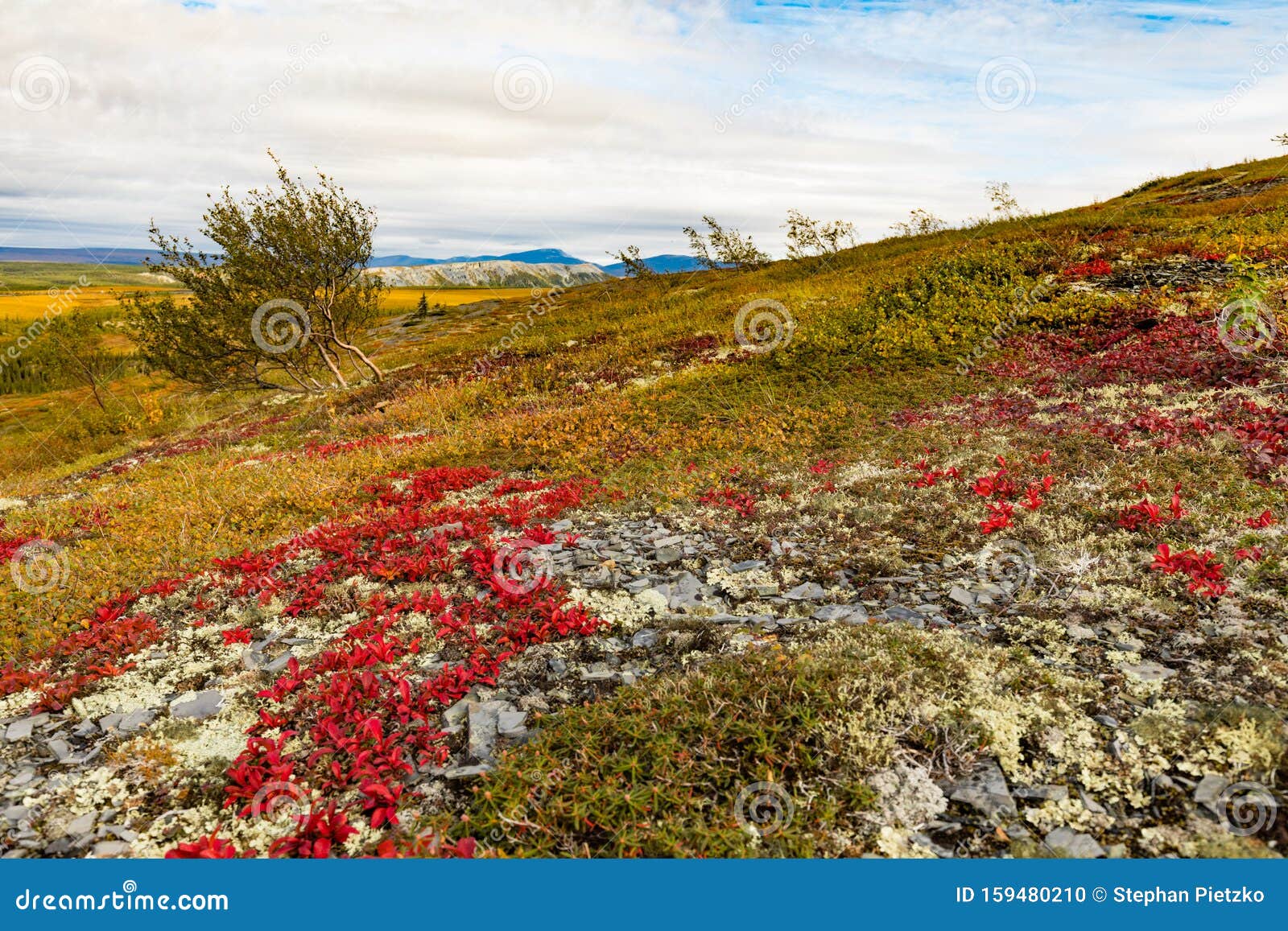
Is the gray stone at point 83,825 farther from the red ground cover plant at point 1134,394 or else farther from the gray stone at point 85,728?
the red ground cover plant at point 1134,394

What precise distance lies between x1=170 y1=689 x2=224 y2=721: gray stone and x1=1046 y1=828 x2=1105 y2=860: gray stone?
8287 mm

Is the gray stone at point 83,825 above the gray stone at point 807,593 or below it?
below

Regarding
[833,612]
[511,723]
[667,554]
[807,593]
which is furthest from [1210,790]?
[667,554]

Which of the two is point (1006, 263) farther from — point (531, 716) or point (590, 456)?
point (531, 716)

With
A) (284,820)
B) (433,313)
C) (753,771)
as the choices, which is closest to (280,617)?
(284,820)

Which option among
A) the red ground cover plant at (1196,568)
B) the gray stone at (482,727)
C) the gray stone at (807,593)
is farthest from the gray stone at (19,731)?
the red ground cover plant at (1196,568)

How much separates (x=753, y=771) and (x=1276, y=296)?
24287 millimetres

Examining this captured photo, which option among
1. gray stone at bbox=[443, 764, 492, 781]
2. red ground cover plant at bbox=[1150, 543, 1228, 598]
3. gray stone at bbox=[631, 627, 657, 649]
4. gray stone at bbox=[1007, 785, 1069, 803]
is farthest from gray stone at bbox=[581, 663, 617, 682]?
red ground cover plant at bbox=[1150, 543, 1228, 598]

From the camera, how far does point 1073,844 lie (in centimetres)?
485

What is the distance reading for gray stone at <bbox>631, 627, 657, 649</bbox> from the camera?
812cm

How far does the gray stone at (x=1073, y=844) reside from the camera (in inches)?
188

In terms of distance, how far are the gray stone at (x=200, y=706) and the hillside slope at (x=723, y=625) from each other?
5 cm

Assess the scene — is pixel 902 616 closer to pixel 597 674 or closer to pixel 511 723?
pixel 597 674

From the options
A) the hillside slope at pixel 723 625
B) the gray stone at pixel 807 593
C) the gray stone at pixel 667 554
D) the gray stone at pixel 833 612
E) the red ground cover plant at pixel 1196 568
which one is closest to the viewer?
the hillside slope at pixel 723 625
